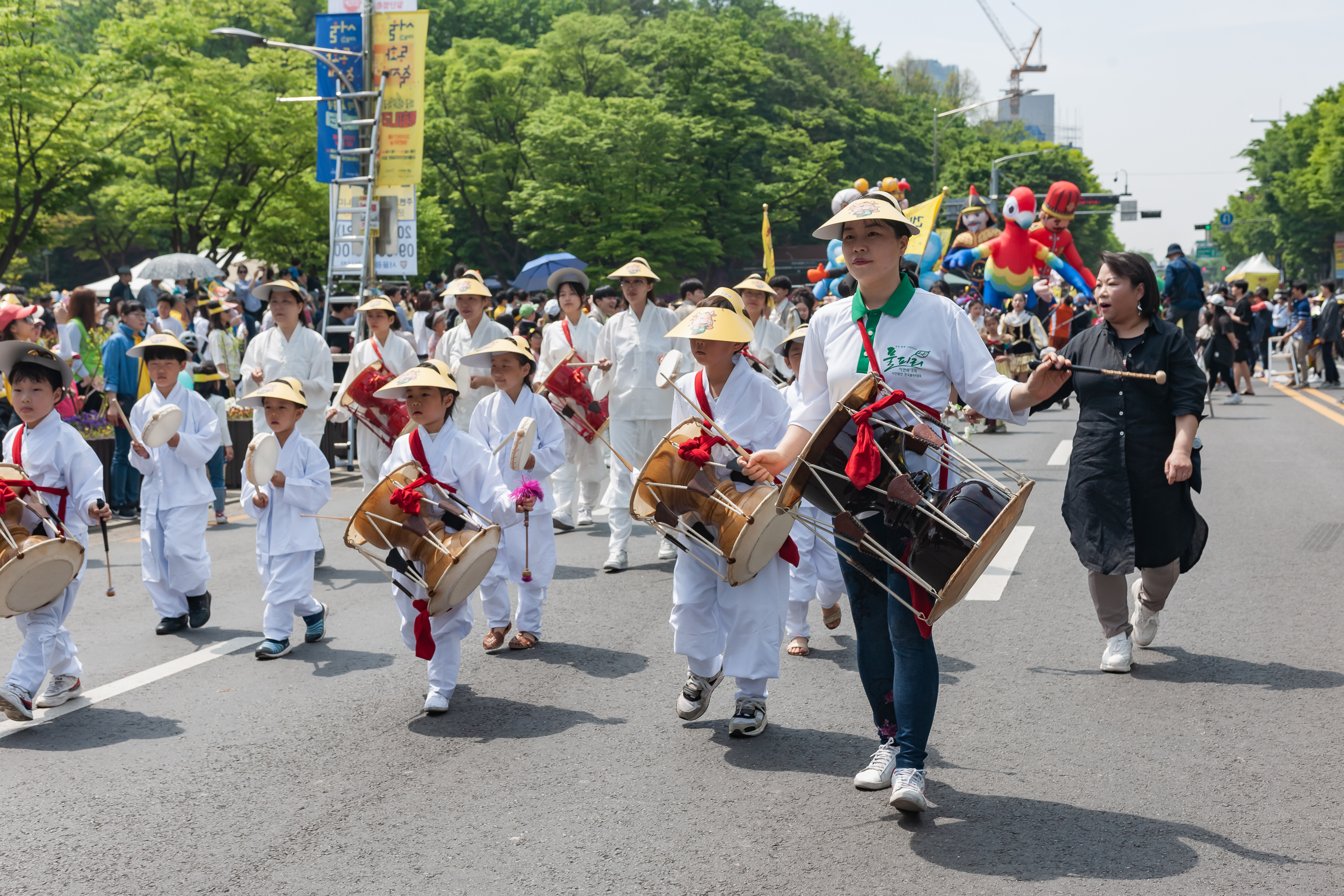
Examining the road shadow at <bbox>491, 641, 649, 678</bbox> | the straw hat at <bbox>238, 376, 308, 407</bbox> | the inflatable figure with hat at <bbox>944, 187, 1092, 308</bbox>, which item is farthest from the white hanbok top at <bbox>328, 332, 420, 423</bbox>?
Result: the inflatable figure with hat at <bbox>944, 187, 1092, 308</bbox>

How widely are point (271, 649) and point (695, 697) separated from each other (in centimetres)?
267

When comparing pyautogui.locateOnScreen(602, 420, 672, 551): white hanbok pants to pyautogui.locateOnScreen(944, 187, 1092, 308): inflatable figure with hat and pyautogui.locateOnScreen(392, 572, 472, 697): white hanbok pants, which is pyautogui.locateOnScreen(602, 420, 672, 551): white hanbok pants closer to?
pyautogui.locateOnScreen(392, 572, 472, 697): white hanbok pants

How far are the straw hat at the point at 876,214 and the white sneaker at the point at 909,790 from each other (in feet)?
5.89

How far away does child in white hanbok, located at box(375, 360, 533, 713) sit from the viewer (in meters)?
5.67

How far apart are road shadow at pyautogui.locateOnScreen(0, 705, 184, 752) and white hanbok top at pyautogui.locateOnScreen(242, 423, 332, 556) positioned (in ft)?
4.54

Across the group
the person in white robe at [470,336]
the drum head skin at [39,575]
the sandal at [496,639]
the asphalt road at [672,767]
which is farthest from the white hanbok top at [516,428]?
the drum head skin at [39,575]

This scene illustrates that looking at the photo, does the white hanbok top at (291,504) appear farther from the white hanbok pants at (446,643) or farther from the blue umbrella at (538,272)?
the blue umbrella at (538,272)

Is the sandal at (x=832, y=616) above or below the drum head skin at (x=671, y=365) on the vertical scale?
below

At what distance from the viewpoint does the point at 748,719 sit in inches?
203

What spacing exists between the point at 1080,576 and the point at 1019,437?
29.1ft

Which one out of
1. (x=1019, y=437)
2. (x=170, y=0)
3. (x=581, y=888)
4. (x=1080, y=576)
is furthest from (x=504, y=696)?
(x=170, y=0)

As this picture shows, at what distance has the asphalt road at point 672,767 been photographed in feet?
A: 12.6

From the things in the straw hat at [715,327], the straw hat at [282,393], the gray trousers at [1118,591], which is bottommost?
the gray trousers at [1118,591]

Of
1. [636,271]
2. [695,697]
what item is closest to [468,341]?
[636,271]
